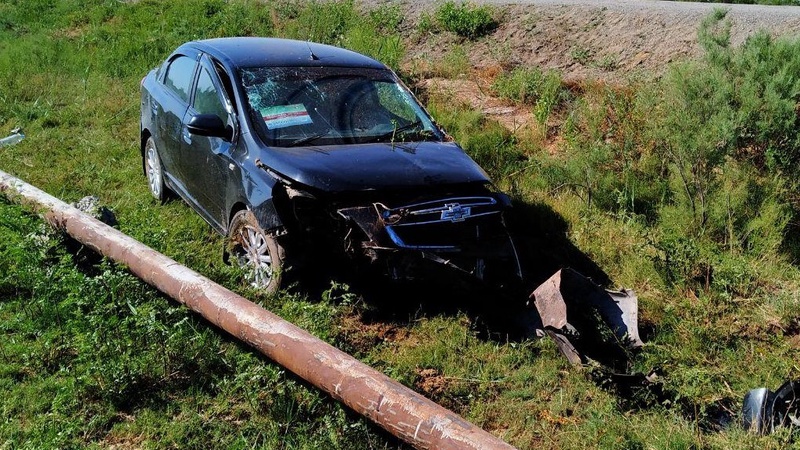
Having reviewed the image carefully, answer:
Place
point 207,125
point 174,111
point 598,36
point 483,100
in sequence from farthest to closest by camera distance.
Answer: point 598,36, point 483,100, point 174,111, point 207,125

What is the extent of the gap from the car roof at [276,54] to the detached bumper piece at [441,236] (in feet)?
6.58

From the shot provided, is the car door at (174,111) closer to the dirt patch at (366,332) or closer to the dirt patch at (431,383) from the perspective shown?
the dirt patch at (366,332)

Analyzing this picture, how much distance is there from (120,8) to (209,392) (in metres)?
14.2

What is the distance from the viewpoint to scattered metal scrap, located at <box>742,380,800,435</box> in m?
4.08

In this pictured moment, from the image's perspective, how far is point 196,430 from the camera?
4.20 metres

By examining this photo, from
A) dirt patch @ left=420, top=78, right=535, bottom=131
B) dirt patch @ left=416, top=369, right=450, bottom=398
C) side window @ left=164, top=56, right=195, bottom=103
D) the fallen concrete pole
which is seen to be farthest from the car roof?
dirt patch @ left=416, top=369, right=450, bottom=398

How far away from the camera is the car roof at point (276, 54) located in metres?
6.53

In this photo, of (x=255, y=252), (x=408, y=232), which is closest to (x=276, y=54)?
(x=255, y=252)

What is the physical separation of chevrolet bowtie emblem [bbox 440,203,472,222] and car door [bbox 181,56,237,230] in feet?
5.82

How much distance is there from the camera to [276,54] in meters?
6.70

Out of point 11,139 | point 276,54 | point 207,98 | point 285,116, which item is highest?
point 276,54

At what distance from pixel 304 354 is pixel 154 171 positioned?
4.41m

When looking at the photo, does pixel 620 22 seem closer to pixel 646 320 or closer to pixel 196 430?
pixel 646 320

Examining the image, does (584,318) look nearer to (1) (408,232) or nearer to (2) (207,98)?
(1) (408,232)
